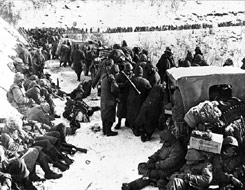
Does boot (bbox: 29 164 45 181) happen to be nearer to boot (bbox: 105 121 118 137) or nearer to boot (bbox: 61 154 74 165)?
boot (bbox: 61 154 74 165)

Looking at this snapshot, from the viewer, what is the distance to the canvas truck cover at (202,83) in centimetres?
657

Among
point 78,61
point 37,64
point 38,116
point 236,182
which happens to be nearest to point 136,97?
point 38,116

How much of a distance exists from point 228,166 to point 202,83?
1.33 m

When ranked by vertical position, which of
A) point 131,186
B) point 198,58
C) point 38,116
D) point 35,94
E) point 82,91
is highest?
point 198,58

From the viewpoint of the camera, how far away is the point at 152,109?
8961mm

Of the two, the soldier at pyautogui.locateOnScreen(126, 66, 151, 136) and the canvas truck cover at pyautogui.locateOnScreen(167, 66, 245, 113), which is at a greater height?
the canvas truck cover at pyautogui.locateOnScreen(167, 66, 245, 113)

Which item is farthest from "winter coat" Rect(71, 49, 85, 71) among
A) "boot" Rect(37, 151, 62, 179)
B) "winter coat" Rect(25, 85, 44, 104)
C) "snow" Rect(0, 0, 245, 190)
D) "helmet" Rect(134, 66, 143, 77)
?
"boot" Rect(37, 151, 62, 179)

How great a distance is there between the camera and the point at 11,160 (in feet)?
22.1

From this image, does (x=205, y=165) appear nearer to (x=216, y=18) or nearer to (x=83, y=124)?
(x=83, y=124)

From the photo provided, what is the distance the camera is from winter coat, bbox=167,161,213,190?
5.85 m

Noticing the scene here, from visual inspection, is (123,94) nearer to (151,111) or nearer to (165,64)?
(151,111)

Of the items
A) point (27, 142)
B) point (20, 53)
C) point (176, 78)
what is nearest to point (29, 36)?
point (20, 53)

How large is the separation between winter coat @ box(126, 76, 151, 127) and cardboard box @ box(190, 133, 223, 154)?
3.39 m

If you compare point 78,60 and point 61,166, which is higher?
point 78,60
